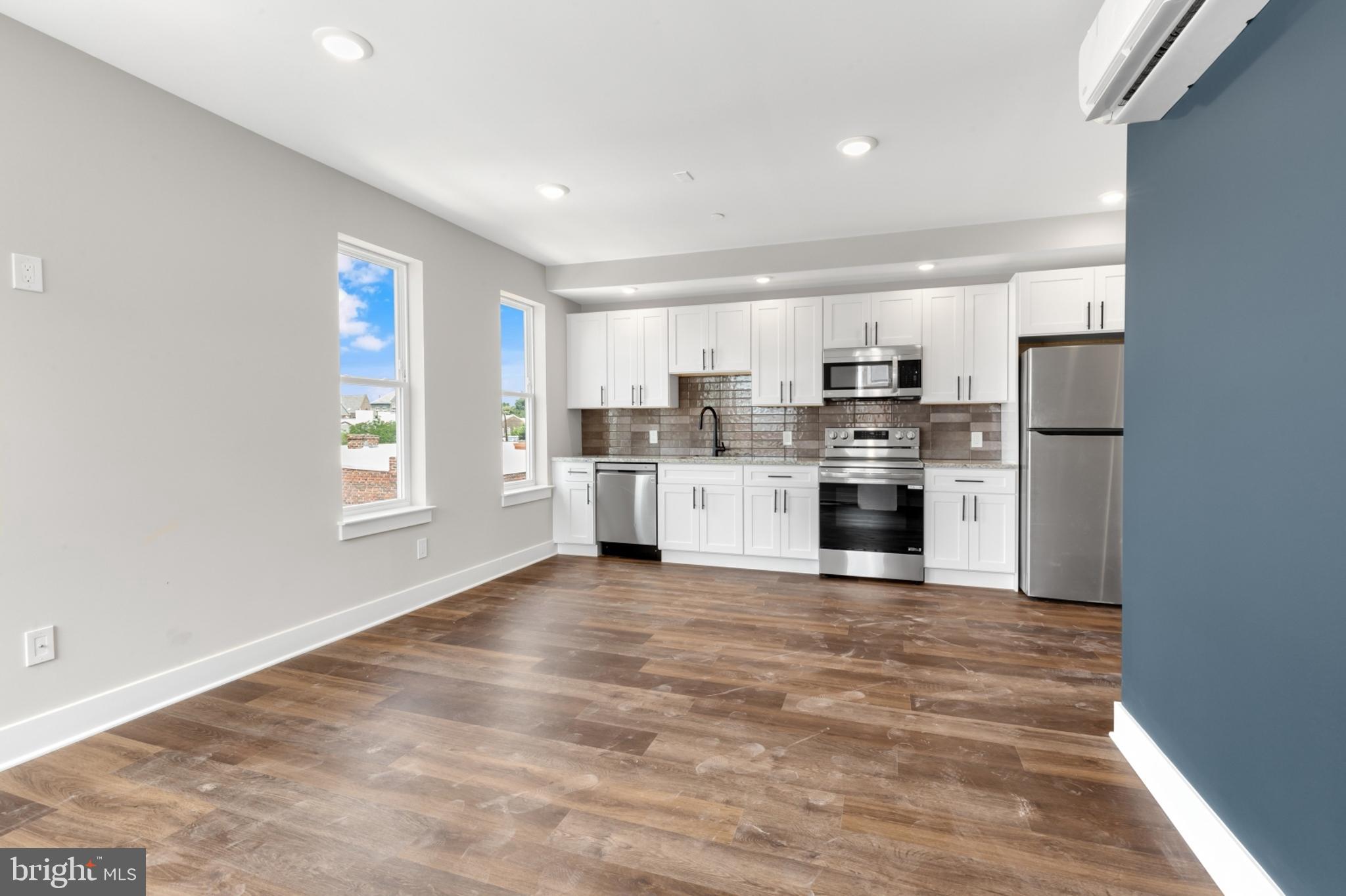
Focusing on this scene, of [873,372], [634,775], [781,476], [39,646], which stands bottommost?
[634,775]

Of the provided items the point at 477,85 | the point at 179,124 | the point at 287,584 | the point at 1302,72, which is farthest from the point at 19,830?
the point at 1302,72

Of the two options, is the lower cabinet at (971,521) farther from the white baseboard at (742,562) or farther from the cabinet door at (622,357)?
the cabinet door at (622,357)

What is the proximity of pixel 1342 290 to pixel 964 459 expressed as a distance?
13.0 ft

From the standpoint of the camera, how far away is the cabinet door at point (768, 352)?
17.0 ft

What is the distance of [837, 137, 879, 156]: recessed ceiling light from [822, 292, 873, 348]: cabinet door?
6.27 ft

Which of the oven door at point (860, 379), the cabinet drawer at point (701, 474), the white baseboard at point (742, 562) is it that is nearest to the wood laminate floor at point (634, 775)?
the white baseboard at point (742, 562)

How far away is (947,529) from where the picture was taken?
4531 mm

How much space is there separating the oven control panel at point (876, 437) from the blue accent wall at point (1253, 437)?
3.02 metres

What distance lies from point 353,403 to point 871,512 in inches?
142

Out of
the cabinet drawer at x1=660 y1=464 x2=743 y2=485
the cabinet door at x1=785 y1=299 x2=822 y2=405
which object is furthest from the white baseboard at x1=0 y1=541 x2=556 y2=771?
the cabinet door at x1=785 y1=299 x2=822 y2=405

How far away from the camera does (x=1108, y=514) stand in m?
4.05

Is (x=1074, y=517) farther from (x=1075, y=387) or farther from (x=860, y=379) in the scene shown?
(x=860, y=379)

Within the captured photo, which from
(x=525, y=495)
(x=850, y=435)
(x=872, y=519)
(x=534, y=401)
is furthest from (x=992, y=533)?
(x=534, y=401)

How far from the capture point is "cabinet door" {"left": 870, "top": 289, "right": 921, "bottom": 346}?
4859mm
